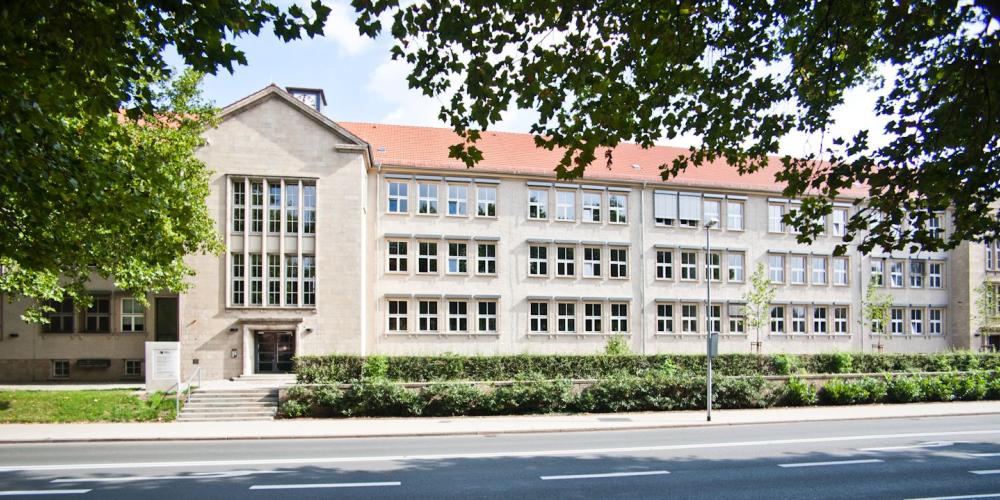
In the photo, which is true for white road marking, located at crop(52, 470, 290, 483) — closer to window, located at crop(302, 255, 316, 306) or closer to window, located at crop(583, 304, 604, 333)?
window, located at crop(302, 255, 316, 306)

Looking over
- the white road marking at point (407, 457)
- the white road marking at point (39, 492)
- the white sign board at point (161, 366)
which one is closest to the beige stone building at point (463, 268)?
the white sign board at point (161, 366)

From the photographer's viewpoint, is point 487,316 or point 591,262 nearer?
point 487,316

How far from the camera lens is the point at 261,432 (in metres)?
18.8

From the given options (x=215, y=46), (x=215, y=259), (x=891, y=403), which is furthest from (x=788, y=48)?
(x=215, y=259)

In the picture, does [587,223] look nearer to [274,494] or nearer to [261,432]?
[261,432]

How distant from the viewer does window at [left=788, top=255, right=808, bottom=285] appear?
40.3 meters

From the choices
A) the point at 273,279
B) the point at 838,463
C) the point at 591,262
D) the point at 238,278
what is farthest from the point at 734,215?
the point at 838,463

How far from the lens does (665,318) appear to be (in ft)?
124

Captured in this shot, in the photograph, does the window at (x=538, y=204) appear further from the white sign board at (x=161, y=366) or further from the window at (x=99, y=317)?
the window at (x=99, y=317)

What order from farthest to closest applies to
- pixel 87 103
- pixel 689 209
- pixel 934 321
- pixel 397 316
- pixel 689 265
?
pixel 934 321
pixel 689 209
pixel 689 265
pixel 397 316
pixel 87 103

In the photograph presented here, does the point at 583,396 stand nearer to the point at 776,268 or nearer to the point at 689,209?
the point at 689,209

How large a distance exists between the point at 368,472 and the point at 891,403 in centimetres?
2238

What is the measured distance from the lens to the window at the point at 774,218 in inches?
1578

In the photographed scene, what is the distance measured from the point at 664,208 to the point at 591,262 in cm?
531
